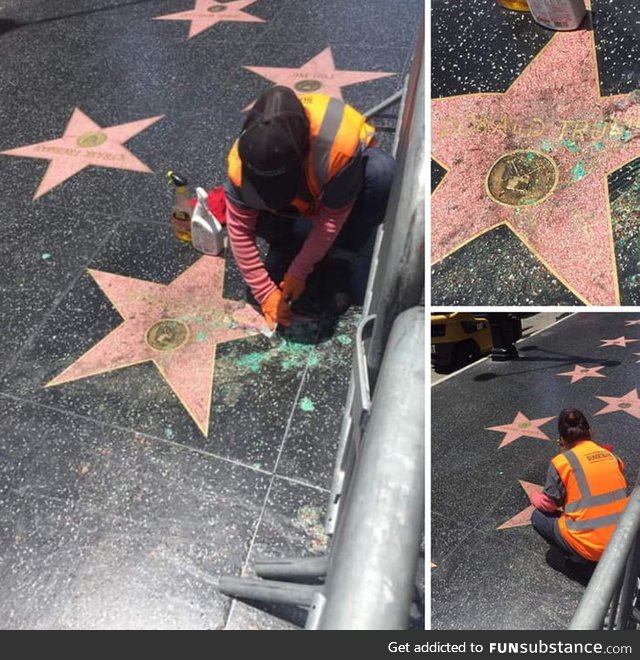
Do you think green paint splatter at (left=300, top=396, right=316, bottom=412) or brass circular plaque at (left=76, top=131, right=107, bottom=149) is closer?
green paint splatter at (left=300, top=396, right=316, bottom=412)

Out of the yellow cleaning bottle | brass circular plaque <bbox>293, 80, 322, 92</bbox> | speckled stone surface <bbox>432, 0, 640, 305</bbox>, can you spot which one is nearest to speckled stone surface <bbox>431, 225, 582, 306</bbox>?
speckled stone surface <bbox>432, 0, 640, 305</bbox>

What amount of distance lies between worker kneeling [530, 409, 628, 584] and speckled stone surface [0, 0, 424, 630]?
940mm

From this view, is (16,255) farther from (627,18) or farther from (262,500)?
(627,18)

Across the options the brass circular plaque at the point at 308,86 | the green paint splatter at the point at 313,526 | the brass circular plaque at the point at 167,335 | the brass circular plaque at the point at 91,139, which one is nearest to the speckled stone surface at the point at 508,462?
the green paint splatter at the point at 313,526

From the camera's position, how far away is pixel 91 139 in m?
3.67

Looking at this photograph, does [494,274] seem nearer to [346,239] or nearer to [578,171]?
[578,171]

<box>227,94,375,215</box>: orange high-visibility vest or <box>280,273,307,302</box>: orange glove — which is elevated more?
<box>227,94,375,215</box>: orange high-visibility vest

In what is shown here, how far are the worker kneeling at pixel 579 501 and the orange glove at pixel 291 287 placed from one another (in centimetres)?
119

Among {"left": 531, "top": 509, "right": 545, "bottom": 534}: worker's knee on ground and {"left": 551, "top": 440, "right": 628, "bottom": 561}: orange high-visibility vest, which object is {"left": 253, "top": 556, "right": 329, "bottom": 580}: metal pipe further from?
{"left": 531, "top": 509, "right": 545, "bottom": 534}: worker's knee on ground

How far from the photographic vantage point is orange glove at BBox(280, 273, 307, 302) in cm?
264

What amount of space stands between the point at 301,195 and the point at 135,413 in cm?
101

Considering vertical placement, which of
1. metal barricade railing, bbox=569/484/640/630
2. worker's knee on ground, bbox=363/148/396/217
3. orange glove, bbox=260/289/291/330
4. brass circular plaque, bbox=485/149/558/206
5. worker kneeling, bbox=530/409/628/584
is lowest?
worker kneeling, bbox=530/409/628/584

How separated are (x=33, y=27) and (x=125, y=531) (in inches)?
171
